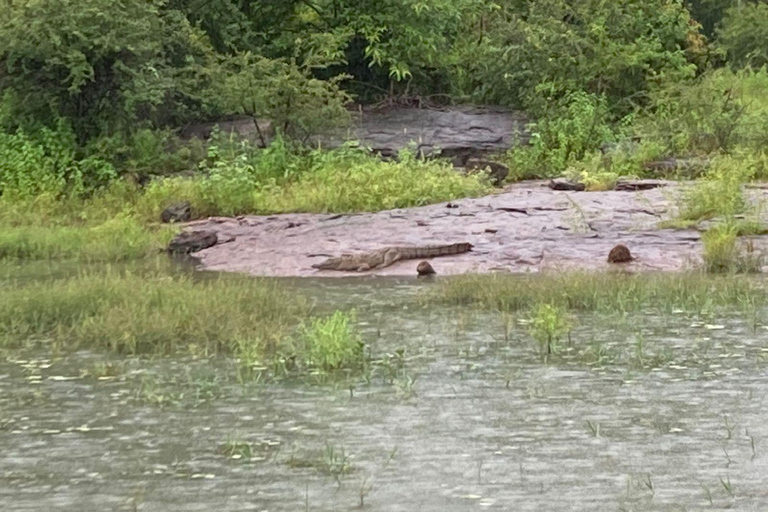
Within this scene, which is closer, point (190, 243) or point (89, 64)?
point (190, 243)

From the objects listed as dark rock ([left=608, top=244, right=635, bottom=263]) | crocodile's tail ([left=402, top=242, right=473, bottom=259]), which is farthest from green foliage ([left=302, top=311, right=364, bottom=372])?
crocodile's tail ([left=402, top=242, right=473, bottom=259])

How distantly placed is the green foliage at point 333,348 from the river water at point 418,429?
257 mm

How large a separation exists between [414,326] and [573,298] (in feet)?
5.74

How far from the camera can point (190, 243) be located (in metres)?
17.2

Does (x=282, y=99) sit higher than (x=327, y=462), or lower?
higher

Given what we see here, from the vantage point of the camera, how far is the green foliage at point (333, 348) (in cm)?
905

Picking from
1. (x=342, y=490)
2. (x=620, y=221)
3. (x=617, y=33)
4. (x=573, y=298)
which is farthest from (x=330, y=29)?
(x=342, y=490)

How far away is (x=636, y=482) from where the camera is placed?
6.19 meters

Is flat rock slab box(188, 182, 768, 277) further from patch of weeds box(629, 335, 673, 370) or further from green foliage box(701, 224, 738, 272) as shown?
patch of weeds box(629, 335, 673, 370)

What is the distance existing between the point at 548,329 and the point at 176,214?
35.7 ft

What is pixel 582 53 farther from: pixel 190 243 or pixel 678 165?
pixel 190 243

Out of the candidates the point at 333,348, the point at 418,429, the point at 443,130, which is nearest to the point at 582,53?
the point at 443,130

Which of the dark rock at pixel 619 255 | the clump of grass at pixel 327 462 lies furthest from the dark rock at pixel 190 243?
the clump of grass at pixel 327 462

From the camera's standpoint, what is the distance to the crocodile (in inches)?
601
